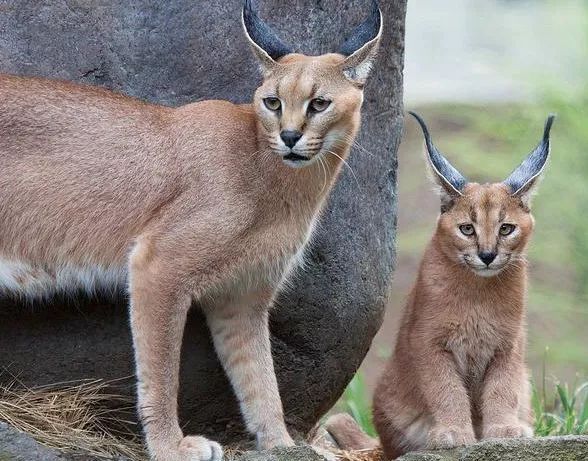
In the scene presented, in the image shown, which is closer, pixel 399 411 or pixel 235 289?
pixel 235 289

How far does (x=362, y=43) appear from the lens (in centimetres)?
695

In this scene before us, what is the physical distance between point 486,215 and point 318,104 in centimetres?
116

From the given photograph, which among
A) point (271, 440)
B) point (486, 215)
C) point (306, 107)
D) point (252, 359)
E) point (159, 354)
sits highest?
point (306, 107)

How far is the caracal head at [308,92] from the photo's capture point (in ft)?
21.7

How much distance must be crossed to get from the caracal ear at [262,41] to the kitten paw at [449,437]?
2.16m

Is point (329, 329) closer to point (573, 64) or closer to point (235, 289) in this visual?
point (235, 289)

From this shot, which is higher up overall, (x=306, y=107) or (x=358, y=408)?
(x=306, y=107)

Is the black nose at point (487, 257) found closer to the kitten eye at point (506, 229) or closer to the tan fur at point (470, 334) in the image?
the tan fur at point (470, 334)

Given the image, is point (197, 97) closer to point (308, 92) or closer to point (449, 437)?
point (308, 92)

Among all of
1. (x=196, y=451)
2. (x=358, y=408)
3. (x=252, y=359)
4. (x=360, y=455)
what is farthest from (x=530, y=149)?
(x=196, y=451)

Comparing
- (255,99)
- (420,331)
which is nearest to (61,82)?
(255,99)

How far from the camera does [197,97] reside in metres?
7.57

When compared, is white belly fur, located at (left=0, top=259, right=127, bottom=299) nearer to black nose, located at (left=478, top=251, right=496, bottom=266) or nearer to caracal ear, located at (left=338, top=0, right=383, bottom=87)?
caracal ear, located at (left=338, top=0, right=383, bottom=87)

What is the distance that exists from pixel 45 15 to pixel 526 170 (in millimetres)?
2987
